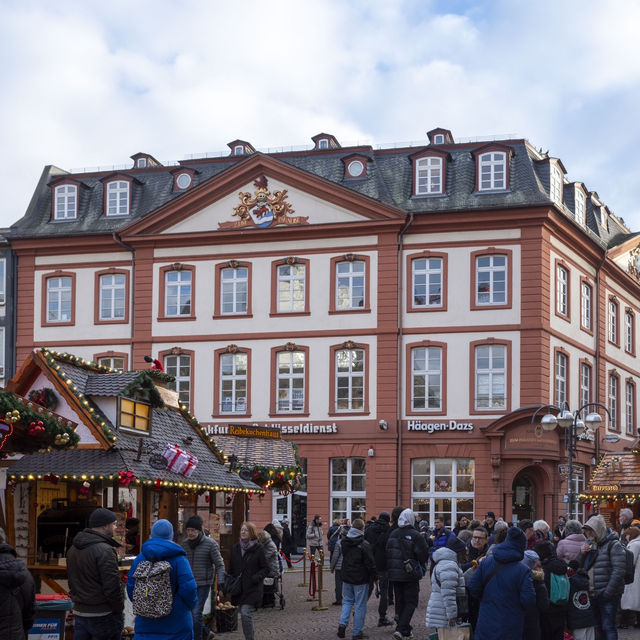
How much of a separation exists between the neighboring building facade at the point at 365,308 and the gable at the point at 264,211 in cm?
7

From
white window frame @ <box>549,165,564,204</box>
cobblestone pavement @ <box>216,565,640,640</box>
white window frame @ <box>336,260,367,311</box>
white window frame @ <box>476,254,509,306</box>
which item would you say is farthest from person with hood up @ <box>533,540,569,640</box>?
white window frame @ <box>549,165,564,204</box>

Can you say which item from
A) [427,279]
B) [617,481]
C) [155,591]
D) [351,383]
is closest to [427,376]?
[351,383]

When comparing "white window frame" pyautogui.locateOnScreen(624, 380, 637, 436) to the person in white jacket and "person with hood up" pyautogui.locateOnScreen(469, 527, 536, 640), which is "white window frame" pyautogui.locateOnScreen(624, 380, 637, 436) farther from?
"person with hood up" pyautogui.locateOnScreen(469, 527, 536, 640)

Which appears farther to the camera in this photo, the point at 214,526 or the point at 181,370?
the point at 181,370

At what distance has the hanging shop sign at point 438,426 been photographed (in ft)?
128

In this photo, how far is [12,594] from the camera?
34.2 feet

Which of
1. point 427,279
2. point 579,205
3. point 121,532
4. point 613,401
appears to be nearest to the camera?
point 121,532

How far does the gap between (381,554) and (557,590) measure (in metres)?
7.61

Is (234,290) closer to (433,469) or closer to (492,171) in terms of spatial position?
(433,469)

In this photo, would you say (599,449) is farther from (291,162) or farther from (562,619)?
(562,619)

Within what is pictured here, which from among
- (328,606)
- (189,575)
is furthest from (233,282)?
(189,575)

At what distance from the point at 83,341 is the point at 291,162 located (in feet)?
31.7

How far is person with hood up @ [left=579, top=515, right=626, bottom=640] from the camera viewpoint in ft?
46.6

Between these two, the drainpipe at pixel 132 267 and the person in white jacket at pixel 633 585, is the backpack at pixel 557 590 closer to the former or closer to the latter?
the person in white jacket at pixel 633 585
